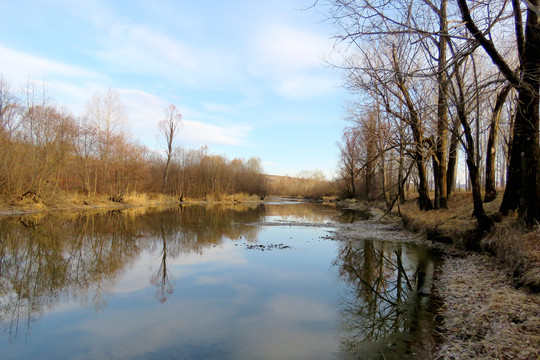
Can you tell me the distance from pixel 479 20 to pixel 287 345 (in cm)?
718

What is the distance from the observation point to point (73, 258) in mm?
9219

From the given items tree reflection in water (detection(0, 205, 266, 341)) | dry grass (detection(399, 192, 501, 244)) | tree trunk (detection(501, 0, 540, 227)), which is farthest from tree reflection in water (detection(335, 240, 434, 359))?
tree reflection in water (detection(0, 205, 266, 341))

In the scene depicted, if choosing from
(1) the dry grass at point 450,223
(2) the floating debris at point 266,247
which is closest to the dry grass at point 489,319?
(1) the dry grass at point 450,223

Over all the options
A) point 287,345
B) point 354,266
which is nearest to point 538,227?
point 354,266

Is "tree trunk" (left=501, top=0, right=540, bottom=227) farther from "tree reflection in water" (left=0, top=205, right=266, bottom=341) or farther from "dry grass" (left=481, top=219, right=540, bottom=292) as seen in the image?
"tree reflection in water" (left=0, top=205, right=266, bottom=341)

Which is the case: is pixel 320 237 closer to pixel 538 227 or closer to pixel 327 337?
pixel 538 227

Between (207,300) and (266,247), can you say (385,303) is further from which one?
(266,247)

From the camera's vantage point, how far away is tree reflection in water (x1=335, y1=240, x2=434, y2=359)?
4.32 meters

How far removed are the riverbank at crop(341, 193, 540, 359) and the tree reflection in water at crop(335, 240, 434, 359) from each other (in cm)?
35

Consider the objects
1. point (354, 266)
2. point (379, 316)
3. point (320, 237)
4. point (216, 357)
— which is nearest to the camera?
point (216, 357)

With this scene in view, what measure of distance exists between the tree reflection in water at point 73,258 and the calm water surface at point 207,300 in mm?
41

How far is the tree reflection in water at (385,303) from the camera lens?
4324 millimetres

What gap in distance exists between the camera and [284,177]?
4355 inches

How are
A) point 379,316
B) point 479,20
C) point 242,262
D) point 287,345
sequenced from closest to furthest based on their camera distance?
point 287,345, point 379,316, point 479,20, point 242,262
